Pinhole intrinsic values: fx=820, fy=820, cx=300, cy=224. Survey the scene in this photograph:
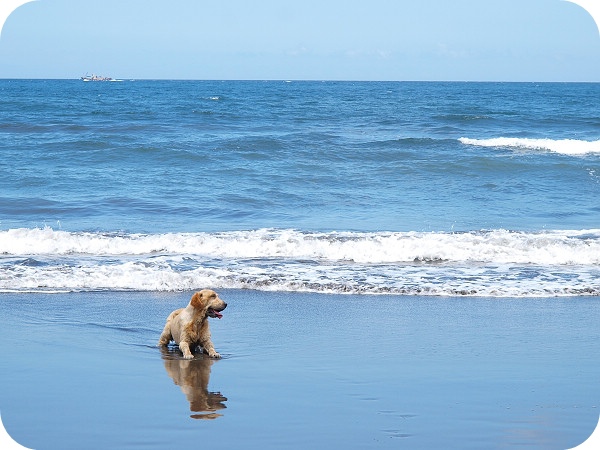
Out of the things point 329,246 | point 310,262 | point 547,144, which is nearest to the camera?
point 310,262

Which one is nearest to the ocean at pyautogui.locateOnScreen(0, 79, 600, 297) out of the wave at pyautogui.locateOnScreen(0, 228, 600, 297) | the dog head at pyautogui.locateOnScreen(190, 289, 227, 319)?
the wave at pyautogui.locateOnScreen(0, 228, 600, 297)

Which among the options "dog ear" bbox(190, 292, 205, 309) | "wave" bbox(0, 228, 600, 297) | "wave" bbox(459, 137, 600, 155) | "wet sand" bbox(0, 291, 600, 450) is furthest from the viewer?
"wave" bbox(459, 137, 600, 155)

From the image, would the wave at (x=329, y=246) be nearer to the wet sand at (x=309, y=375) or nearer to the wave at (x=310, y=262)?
the wave at (x=310, y=262)

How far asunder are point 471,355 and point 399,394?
1.39 meters

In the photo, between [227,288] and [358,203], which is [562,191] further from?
[227,288]

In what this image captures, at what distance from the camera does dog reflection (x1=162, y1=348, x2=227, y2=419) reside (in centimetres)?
580

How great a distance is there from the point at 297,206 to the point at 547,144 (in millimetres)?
12875

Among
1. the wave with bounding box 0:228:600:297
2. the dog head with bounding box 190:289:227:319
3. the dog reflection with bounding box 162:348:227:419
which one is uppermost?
the dog head with bounding box 190:289:227:319

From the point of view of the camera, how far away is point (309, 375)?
6.58 metres

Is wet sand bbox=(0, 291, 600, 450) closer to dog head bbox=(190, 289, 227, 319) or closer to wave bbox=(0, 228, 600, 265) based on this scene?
dog head bbox=(190, 289, 227, 319)

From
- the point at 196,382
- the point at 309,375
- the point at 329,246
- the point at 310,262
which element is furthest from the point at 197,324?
the point at 329,246

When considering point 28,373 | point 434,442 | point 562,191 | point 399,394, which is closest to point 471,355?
point 399,394

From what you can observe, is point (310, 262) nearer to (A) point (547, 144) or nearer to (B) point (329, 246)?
(B) point (329, 246)

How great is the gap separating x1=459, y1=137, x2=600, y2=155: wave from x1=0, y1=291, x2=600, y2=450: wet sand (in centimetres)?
1718
